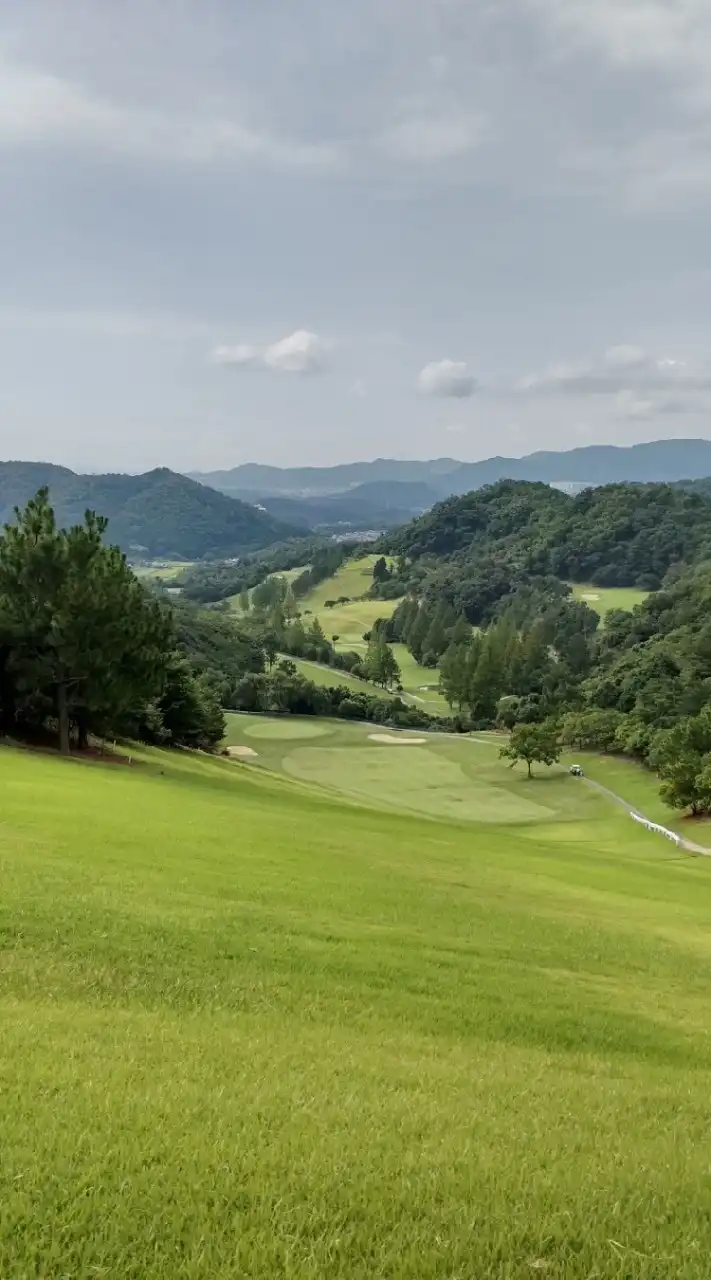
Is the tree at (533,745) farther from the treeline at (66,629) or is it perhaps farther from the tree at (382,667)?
the tree at (382,667)

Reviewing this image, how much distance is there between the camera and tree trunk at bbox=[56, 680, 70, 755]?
1379 inches

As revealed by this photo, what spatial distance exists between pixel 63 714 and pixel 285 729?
6517 centimetres

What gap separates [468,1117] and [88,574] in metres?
31.1

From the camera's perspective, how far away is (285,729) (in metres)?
100

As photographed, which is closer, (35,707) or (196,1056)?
(196,1056)

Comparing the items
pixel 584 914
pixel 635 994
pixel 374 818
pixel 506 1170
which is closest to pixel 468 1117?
pixel 506 1170

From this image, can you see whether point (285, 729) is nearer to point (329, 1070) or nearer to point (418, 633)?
point (418, 633)

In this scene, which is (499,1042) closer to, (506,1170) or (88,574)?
(506,1170)

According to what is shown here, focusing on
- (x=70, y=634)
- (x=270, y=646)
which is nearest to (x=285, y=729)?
(x=270, y=646)

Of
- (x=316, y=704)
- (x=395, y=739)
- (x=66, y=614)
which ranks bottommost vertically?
(x=395, y=739)

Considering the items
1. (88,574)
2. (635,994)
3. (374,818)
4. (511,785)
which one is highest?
(88,574)

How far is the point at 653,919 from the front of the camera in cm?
1859

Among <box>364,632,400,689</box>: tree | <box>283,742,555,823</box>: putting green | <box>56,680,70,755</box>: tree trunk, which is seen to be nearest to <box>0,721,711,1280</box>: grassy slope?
<box>56,680,70,755</box>: tree trunk

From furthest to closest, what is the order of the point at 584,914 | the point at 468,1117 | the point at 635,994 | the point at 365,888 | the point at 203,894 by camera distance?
the point at 584,914 < the point at 365,888 < the point at 203,894 < the point at 635,994 < the point at 468,1117
